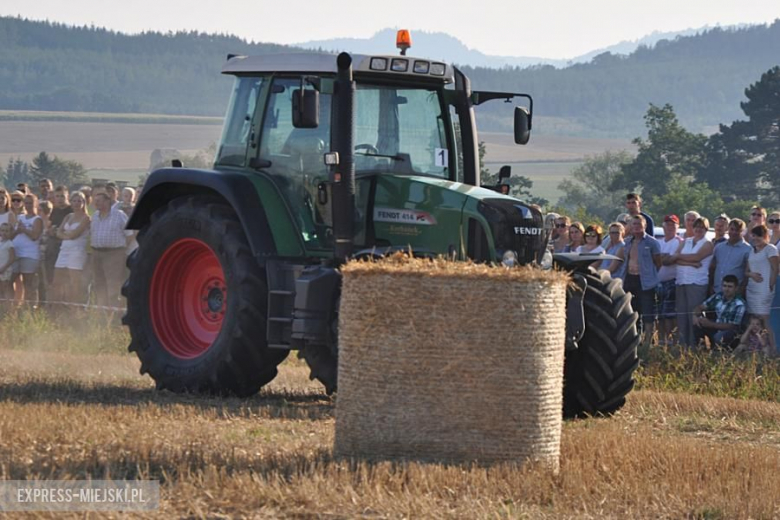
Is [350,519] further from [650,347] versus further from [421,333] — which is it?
[650,347]

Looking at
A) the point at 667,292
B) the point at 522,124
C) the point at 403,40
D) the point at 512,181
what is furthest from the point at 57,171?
the point at 522,124

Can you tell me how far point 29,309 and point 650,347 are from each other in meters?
7.86

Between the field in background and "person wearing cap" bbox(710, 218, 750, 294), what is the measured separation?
7465cm

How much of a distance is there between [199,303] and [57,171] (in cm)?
7280

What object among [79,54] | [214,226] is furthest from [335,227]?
[79,54]

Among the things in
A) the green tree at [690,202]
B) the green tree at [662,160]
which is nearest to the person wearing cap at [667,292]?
the green tree at [690,202]

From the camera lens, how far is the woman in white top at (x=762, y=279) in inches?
567

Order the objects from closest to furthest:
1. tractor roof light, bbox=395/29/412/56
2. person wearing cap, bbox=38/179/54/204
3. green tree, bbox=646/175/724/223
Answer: tractor roof light, bbox=395/29/412/56 → person wearing cap, bbox=38/179/54/204 → green tree, bbox=646/175/724/223

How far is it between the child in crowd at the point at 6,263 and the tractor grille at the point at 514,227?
9.52 meters

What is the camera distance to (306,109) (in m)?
9.83

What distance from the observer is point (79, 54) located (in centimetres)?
17350

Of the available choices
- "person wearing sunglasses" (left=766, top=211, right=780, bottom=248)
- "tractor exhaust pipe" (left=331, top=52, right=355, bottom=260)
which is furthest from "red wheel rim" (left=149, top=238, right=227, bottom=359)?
"person wearing sunglasses" (left=766, top=211, right=780, bottom=248)

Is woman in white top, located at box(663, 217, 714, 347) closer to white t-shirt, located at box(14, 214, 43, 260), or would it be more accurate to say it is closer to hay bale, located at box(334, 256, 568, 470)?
hay bale, located at box(334, 256, 568, 470)

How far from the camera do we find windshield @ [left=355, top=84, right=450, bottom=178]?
34.8 feet
